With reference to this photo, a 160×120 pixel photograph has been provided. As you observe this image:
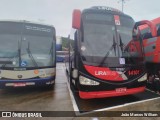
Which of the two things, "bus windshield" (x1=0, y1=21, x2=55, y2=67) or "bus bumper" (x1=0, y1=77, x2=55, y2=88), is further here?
"bus windshield" (x1=0, y1=21, x2=55, y2=67)

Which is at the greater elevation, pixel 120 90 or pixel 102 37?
pixel 102 37

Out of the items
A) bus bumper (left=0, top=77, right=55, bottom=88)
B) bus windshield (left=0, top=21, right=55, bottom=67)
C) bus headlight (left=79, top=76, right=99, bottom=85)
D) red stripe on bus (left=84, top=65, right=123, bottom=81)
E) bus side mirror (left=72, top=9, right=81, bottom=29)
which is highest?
bus side mirror (left=72, top=9, right=81, bottom=29)

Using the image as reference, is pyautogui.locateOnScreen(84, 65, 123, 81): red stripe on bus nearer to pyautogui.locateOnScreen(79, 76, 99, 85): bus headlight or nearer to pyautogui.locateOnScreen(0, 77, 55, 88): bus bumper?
pyautogui.locateOnScreen(79, 76, 99, 85): bus headlight

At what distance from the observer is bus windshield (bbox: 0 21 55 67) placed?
703cm

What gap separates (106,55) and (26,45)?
3539 mm

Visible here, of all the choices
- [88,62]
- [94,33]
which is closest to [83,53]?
[88,62]

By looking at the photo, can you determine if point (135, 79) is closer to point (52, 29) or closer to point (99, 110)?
point (99, 110)

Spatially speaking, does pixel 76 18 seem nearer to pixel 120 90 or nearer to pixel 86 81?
pixel 86 81

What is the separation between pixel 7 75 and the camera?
6.79 m

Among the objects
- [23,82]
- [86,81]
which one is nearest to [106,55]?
[86,81]

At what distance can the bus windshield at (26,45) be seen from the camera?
23.1 ft

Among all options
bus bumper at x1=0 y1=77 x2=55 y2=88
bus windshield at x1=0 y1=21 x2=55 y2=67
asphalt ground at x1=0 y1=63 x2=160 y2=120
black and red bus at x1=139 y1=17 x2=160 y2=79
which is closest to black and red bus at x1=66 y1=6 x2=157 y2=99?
asphalt ground at x1=0 y1=63 x2=160 y2=120

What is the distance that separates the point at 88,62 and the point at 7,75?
11.1 feet

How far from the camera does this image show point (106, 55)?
546 centimetres
